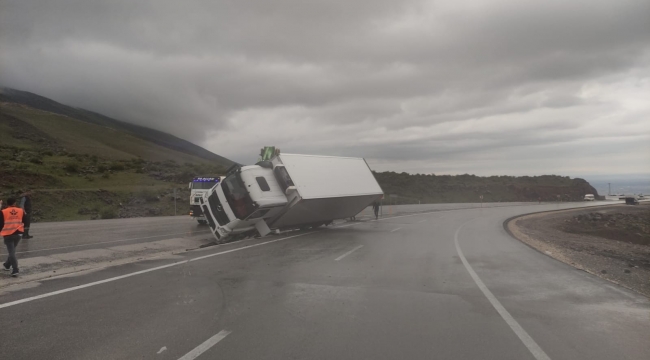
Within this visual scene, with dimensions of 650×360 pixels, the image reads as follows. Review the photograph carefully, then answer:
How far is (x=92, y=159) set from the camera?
180ft

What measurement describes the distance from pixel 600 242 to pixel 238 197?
18025 mm

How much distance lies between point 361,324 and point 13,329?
444cm

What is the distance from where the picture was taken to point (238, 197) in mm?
15477

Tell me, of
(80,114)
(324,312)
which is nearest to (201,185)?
(324,312)

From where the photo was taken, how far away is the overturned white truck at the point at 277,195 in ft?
50.8

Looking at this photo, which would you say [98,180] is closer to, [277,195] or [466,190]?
[277,195]

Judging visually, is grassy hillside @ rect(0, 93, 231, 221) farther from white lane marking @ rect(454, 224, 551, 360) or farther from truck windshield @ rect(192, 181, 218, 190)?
white lane marking @ rect(454, 224, 551, 360)

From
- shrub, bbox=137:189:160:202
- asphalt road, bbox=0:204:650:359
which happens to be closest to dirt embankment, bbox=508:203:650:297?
asphalt road, bbox=0:204:650:359

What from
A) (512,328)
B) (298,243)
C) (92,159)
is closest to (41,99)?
(92,159)

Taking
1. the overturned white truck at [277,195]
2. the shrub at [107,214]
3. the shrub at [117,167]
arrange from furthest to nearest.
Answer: the shrub at [117,167] → the shrub at [107,214] → the overturned white truck at [277,195]

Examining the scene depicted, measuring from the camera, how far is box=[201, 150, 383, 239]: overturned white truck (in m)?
15.5

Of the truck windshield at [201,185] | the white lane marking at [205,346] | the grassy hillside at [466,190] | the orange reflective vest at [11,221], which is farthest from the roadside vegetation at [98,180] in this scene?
the white lane marking at [205,346]

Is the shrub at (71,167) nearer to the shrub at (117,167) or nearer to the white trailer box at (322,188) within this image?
the shrub at (117,167)

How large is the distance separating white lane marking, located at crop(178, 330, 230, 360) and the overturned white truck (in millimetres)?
9665
